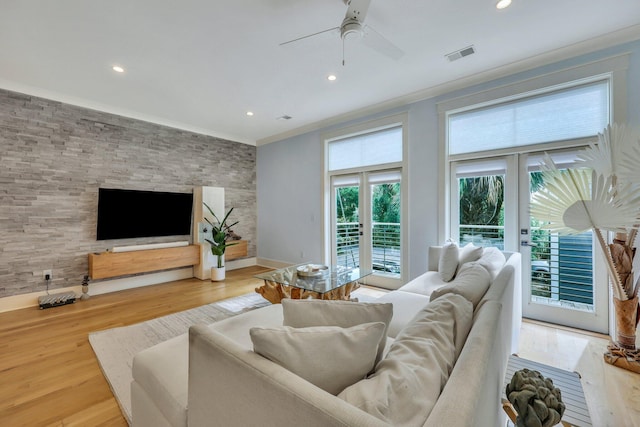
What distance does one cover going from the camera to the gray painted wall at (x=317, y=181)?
119 inches

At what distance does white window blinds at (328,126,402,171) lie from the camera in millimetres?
4184

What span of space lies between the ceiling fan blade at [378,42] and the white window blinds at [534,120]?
5.71ft

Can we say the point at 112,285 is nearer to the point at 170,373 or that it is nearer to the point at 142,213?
the point at 142,213

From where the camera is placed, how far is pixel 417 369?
0.87 metres

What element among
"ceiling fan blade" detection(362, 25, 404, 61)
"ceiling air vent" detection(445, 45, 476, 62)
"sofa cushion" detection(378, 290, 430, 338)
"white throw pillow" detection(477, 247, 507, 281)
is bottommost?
"sofa cushion" detection(378, 290, 430, 338)

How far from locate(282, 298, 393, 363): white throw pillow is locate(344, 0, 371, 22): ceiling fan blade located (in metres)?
1.99

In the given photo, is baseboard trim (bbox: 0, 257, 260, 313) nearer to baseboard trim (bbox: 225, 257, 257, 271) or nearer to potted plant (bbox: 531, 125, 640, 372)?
baseboard trim (bbox: 225, 257, 257, 271)

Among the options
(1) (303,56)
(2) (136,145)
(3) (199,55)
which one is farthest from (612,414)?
(2) (136,145)

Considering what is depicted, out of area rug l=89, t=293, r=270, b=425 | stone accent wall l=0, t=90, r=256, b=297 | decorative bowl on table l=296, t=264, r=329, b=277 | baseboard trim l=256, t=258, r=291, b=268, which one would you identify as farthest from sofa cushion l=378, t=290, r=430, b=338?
stone accent wall l=0, t=90, r=256, b=297

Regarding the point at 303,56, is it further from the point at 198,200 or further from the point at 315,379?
the point at 198,200

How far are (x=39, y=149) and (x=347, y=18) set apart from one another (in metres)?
4.38

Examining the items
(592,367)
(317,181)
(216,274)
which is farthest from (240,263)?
(592,367)

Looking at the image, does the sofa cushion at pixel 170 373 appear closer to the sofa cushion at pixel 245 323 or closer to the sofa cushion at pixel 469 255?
the sofa cushion at pixel 245 323

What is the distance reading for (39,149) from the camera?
361 cm
